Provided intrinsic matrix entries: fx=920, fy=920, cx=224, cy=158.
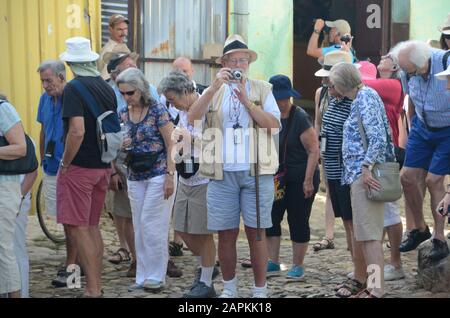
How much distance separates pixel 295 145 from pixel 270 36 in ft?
12.6

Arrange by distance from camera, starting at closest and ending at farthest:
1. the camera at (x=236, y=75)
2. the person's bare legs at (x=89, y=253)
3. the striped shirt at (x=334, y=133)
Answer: the camera at (x=236, y=75) → the person's bare legs at (x=89, y=253) → the striped shirt at (x=334, y=133)

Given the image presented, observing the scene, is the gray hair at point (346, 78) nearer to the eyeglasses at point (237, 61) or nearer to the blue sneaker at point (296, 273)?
the eyeglasses at point (237, 61)

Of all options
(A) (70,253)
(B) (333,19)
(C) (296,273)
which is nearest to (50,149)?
(A) (70,253)

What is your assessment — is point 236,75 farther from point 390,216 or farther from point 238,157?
point 390,216

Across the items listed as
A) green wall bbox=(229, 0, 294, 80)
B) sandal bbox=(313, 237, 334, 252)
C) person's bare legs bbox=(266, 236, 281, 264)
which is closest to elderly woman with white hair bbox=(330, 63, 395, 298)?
person's bare legs bbox=(266, 236, 281, 264)

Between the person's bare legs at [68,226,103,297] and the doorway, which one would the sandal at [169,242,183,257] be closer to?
the person's bare legs at [68,226,103,297]

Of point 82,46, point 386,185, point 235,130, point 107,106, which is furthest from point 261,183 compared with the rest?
point 82,46

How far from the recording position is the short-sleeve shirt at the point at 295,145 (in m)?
7.51

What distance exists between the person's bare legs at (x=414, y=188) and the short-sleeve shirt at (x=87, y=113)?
253 centimetres

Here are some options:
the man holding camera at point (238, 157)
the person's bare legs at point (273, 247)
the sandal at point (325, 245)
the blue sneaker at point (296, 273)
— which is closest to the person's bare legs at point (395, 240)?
the blue sneaker at point (296, 273)

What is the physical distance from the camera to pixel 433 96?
23.8 feet

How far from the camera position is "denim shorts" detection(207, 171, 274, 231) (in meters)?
6.44
